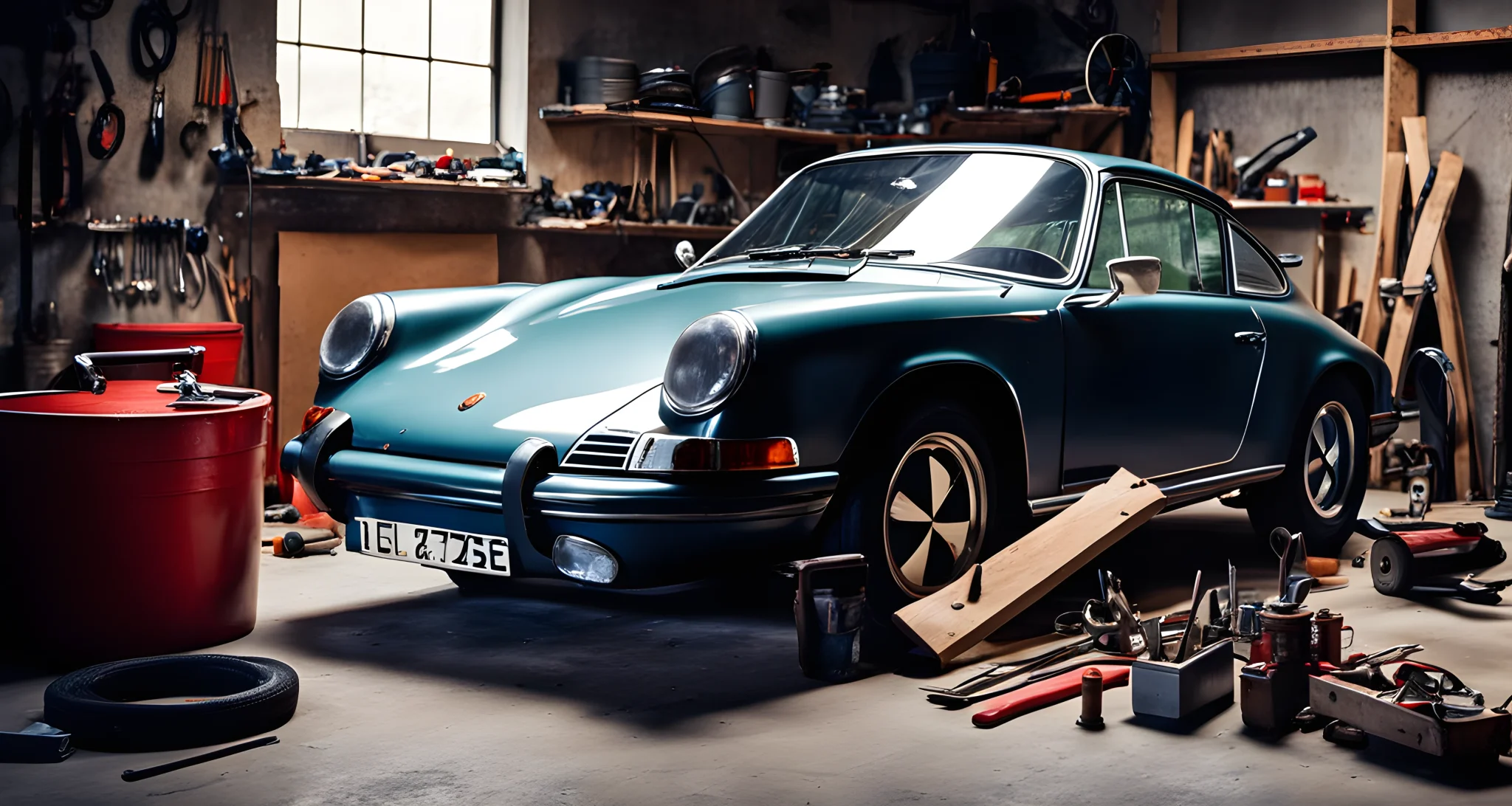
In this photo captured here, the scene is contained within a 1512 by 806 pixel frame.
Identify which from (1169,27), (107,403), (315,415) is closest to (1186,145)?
(1169,27)

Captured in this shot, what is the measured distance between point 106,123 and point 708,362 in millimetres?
4227

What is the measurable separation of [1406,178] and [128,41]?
253 inches

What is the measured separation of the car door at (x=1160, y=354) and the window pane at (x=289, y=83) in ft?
14.6

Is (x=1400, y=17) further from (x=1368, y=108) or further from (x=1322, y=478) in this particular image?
(x=1322, y=478)

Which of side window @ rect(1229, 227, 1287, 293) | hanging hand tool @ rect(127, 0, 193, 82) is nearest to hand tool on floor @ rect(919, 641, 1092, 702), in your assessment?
side window @ rect(1229, 227, 1287, 293)

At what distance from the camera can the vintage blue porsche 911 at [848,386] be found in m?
3.66

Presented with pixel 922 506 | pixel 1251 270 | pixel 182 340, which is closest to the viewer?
pixel 922 506

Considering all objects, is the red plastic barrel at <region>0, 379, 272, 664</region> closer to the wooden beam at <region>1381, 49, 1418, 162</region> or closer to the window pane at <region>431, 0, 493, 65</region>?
the window pane at <region>431, 0, 493, 65</region>

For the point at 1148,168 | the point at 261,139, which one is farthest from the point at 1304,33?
the point at 261,139

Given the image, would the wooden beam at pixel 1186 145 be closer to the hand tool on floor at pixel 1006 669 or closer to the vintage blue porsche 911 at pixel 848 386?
the vintage blue porsche 911 at pixel 848 386

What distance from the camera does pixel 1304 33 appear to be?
8625mm

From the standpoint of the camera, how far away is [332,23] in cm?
777

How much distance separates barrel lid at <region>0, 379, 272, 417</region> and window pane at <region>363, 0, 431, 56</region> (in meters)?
4.14

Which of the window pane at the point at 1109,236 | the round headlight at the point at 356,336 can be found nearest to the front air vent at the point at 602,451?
the round headlight at the point at 356,336
